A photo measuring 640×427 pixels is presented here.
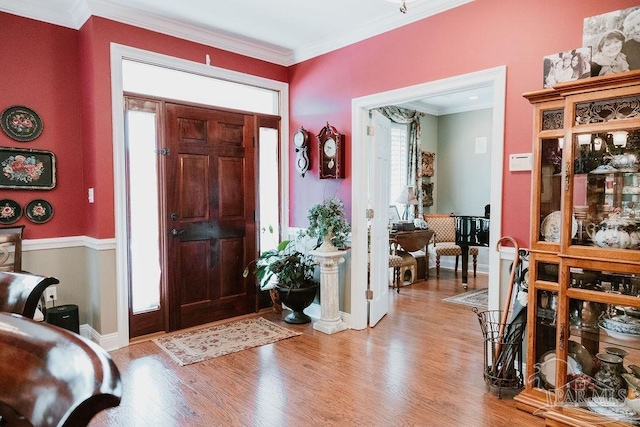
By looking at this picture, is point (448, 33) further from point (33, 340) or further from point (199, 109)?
point (33, 340)

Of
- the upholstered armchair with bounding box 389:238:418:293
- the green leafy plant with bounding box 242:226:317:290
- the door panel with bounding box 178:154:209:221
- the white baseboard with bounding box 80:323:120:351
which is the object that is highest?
the door panel with bounding box 178:154:209:221

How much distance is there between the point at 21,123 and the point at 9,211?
2.39 ft

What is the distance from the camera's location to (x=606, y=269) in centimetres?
216

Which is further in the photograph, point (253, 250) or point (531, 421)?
point (253, 250)

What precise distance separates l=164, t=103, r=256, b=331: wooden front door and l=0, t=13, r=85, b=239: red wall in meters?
0.80

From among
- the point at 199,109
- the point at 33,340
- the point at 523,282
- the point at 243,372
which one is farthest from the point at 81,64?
the point at 523,282

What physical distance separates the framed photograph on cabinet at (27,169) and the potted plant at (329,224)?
2.29 meters

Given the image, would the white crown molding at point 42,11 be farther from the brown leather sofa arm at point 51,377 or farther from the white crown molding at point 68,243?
the brown leather sofa arm at point 51,377

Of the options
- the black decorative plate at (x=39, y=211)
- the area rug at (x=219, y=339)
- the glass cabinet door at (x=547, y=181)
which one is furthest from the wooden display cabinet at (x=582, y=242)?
the black decorative plate at (x=39, y=211)

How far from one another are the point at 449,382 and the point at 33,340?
2.71 m

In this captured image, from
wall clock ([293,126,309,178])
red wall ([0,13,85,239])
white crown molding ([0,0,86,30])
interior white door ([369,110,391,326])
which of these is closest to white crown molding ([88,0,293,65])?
white crown molding ([0,0,86,30])

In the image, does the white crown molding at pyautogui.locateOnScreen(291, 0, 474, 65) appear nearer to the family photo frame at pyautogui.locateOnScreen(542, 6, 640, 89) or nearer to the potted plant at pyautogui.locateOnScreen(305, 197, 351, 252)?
the family photo frame at pyautogui.locateOnScreen(542, 6, 640, 89)

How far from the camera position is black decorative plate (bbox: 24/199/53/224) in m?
3.46

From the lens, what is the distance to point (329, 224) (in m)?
3.80
